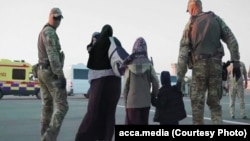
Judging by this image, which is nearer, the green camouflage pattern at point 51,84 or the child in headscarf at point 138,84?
the green camouflage pattern at point 51,84

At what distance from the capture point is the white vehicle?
27453 mm

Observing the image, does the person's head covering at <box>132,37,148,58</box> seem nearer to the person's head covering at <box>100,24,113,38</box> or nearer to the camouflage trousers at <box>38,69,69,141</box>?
the person's head covering at <box>100,24,113,38</box>

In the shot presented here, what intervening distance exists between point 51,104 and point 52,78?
408 millimetres

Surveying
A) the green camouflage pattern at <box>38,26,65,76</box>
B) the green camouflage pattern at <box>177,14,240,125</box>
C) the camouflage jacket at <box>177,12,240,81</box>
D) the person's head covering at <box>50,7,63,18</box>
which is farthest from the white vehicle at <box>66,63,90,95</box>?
the green camouflage pattern at <box>177,14,240,125</box>

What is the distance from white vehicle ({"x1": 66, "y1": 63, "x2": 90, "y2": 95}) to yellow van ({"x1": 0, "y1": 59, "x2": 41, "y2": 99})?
4383 millimetres

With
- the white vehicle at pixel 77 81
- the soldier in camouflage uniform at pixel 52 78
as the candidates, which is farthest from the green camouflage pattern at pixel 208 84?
the white vehicle at pixel 77 81

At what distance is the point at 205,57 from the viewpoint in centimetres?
480

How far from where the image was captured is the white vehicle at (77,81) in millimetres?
27453

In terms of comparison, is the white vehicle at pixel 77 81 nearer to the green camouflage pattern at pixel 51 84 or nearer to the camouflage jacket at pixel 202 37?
the green camouflage pattern at pixel 51 84

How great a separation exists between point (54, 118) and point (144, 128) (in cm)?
171

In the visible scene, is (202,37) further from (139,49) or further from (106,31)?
(106,31)

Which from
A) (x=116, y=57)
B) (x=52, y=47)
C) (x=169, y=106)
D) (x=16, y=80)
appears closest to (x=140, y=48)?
(x=116, y=57)

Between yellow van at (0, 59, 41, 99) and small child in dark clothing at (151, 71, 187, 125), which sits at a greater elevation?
yellow van at (0, 59, 41, 99)

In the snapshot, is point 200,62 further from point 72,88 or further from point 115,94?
point 72,88
